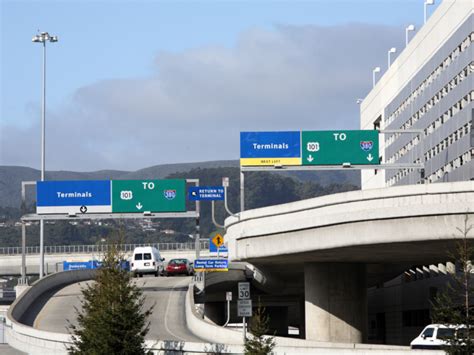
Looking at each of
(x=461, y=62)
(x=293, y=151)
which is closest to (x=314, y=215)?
(x=293, y=151)

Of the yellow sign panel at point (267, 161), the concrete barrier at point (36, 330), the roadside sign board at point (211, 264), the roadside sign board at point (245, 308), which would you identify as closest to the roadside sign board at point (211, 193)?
the yellow sign panel at point (267, 161)

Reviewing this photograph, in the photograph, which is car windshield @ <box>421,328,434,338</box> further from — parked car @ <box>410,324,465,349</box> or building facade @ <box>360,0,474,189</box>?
building facade @ <box>360,0,474,189</box>

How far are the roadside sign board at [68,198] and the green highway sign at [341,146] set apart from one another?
52.2 ft

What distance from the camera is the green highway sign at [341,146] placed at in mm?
66312

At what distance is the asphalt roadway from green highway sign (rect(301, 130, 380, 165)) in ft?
37.6

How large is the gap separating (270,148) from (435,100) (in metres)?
23.1

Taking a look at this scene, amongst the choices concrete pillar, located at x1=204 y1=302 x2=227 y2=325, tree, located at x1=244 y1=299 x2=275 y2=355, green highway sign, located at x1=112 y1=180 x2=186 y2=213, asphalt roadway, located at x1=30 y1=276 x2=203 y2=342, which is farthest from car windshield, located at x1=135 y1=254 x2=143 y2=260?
tree, located at x1=244 y1=299 x2=275 y2=355

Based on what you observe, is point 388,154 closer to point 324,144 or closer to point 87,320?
point 324,144

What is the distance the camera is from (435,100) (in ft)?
279

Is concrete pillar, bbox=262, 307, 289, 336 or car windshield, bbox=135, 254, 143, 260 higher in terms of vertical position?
car windshield, bbox=135, 254, 143, 260

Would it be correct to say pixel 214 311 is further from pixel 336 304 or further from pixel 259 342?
pixel 259 342

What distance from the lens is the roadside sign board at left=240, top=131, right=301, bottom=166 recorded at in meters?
66.2

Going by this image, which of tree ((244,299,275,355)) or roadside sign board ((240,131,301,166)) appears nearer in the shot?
tree ((244,299,275,355))

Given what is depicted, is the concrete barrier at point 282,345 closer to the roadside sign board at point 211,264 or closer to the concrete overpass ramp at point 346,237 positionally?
the roadside sign board at point 211,264
